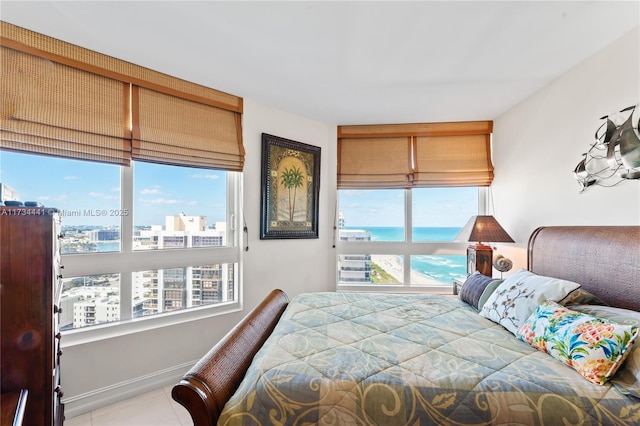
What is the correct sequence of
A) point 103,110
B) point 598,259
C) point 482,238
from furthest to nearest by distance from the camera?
1. point 482,238
2. point 103,110
3. point 598,259

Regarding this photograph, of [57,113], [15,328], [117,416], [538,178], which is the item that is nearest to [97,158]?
[57,113]

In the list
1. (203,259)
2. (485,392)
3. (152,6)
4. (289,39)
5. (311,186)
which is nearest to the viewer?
(485,392)

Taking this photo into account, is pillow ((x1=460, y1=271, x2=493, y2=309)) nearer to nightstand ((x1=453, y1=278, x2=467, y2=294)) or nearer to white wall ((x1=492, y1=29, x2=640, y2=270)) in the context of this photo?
nightstand ((x1=453, y1=278, x2=467, y2=294))

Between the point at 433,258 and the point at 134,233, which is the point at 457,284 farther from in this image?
the point at 134,233

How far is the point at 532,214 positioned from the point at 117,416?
3.53 metres

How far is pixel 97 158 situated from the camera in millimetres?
1859

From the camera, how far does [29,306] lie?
1.03 meters

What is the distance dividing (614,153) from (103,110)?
335 cm

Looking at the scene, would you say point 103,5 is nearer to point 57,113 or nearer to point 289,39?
point 57,113

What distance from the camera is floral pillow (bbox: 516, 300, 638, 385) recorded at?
0.98m

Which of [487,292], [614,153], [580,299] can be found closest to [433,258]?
[487,292]

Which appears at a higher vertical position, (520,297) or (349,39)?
(349,39)

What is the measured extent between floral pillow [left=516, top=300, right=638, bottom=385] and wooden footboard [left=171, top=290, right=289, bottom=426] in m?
1.32

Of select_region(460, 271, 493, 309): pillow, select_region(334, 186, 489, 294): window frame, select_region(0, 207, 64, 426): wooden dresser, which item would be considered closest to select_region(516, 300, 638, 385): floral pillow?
select_region(460, 271, 493, 309): pillow
